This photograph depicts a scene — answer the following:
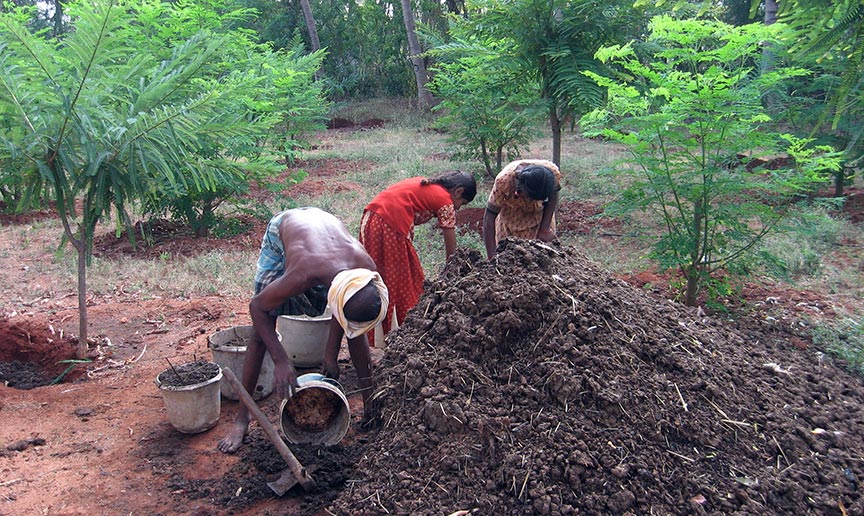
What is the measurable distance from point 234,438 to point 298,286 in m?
0.90

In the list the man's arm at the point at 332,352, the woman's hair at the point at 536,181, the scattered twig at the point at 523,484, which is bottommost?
the scattered twig at the point at 523,484

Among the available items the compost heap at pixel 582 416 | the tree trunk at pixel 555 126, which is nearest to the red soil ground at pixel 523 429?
the compost heap at pixel 582 416

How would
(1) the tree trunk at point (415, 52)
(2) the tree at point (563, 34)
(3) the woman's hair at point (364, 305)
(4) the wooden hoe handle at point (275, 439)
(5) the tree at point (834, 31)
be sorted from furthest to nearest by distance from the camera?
(1) the tree trunk at point (415, 52), (2) the tree at point (563, 34), (5) the tree at point (834, 31), (3) the woman's hair at point (364, 305), (4) the wooden hoe handle at point (275, 439)

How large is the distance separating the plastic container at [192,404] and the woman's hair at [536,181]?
7.44 ft

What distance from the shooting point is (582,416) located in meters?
2.73

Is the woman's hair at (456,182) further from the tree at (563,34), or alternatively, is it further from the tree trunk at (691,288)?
the tree at (563,34)

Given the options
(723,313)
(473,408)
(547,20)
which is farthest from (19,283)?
(723,313)

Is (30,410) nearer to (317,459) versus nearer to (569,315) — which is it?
(317,459)

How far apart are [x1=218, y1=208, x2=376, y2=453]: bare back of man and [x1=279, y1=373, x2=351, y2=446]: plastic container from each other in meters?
0.18

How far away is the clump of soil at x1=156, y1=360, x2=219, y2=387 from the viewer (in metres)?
3.35

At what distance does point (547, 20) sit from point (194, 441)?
5.09 meters

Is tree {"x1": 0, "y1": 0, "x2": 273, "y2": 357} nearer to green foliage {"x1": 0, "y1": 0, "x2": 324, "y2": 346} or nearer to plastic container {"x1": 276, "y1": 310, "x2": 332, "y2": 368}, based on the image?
green foliage {"x1": 0, "y1": 0, "x2": 324, "y2": 346}

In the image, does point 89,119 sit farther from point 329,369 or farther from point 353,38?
point 353,38

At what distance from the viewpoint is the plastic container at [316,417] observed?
3115mm
